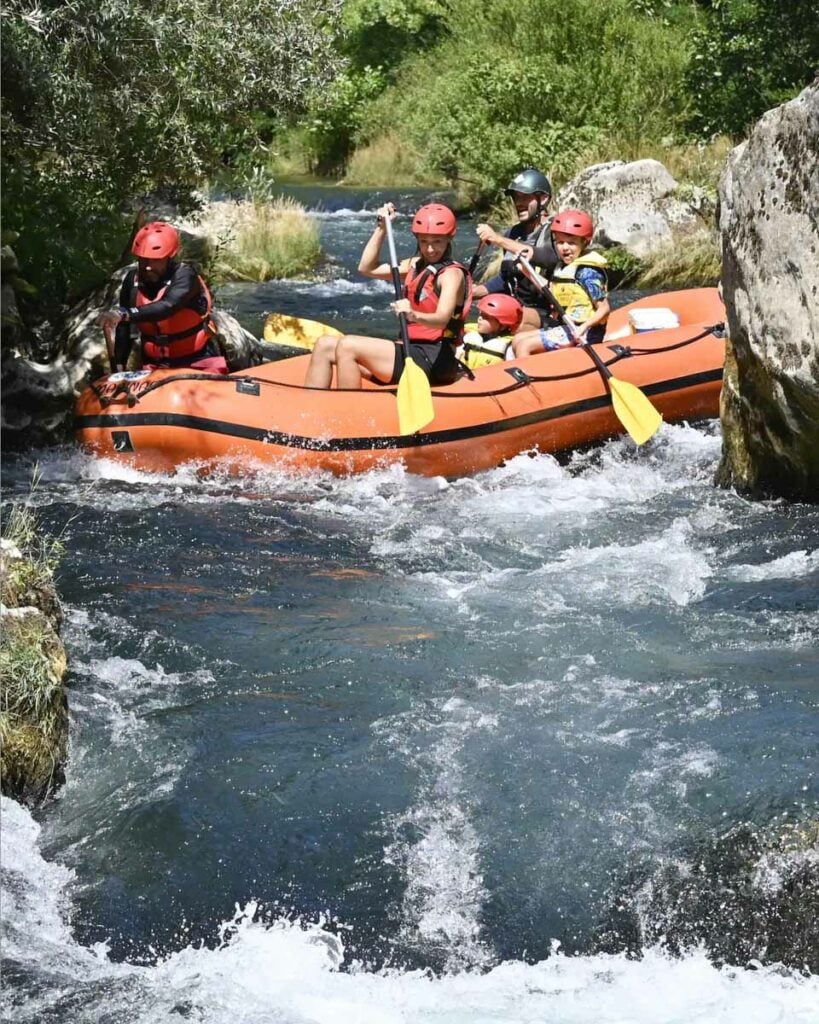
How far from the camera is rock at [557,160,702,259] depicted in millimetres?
14289

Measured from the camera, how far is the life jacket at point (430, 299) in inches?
316

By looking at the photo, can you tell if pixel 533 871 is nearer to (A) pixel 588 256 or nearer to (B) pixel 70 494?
(B) pixel 70 494

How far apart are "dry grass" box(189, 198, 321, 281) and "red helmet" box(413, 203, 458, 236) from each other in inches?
258

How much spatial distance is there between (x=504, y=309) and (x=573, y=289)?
1.47 feet

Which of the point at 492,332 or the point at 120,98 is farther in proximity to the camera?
the point at 492,332

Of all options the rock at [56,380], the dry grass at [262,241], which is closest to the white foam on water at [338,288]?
the dry grass at [262,241]

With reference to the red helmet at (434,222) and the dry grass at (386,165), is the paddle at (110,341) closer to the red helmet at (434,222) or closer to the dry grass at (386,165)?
the red helmet at (434,222)

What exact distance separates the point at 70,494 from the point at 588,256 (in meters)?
3.51

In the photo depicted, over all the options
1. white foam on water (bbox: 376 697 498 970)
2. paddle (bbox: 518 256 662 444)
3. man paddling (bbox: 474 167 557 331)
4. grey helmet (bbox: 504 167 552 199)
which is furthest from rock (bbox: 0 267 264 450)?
white foam on water (bbox: 376 697 498 970)

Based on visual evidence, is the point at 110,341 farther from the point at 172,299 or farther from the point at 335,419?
the point at 335,419

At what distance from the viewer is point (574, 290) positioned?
8.88 metres

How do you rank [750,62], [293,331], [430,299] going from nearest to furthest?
[430,299]
[293,331]
[750,62]

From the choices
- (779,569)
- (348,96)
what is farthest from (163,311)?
(348,96)

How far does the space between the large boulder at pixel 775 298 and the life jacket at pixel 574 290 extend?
6.05 feet
